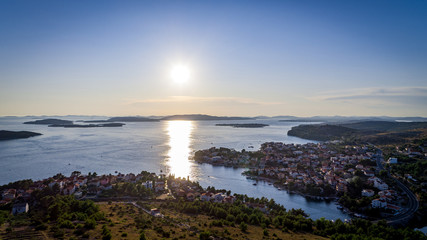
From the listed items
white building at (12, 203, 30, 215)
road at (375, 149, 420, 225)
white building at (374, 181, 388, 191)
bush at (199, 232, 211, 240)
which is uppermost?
bush at (199, 232, 211, 240)

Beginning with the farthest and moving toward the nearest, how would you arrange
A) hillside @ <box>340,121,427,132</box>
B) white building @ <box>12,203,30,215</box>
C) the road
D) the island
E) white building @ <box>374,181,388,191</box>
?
1. hillside @ <box>340,121,427,132</box>
2. white building @ <box>374,181,388,191</box>
3. the road
4. white building @ <box>12,203,30,215</box>
5. the island

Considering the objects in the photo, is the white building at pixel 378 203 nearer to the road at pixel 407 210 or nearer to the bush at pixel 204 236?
the road at pixel 407 210

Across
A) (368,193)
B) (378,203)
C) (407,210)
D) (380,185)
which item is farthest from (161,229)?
(380,185)

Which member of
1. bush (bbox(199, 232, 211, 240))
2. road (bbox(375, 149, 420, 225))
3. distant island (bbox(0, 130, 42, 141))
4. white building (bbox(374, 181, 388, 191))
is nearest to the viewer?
bush (bbox(199, 232, 211, 240))

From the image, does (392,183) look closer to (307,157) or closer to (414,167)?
(414,167)

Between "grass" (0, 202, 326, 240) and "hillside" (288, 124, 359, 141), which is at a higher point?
"hillside" (288, 124, 359, 141)

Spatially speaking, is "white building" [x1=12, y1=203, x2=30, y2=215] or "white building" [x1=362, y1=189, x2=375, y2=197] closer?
"white building" [x1=12, y1=203, x2=30, y2=215]

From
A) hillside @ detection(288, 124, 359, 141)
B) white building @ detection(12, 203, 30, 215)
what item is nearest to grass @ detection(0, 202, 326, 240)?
white building @ detection(12, 203, 30, 215)

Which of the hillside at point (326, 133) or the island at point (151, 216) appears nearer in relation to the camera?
the island at point (151, 216)

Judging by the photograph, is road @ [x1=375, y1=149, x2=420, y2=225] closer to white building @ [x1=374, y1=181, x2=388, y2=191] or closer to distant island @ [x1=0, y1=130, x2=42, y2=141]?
white building @ [x1=374, y1=181, x2=388, y2=191]

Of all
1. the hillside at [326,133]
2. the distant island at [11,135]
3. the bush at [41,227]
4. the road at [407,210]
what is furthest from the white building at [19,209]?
the hillside at [326,133]

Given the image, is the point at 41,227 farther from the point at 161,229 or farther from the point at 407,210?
the point at 407,210
